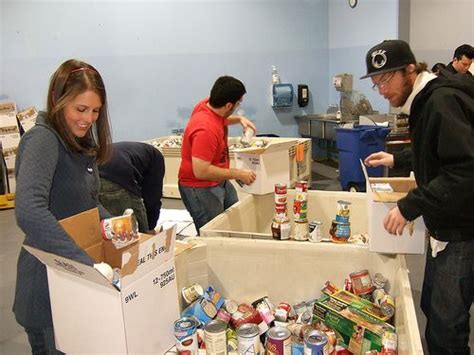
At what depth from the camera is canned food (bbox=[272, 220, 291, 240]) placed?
6.52 feet

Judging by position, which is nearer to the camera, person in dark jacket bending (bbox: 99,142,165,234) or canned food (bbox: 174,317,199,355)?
canned food (bbox: 174,317,199,355)

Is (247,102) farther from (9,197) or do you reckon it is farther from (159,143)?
(9,197)

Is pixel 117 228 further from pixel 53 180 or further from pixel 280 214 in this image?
pixel 280 214

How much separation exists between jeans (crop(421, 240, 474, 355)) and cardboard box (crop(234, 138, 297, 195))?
1.02 m

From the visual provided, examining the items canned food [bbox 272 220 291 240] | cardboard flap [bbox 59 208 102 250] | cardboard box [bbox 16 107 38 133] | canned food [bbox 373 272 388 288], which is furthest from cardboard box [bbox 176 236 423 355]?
cardboard box [bbox 16 107 38 133]

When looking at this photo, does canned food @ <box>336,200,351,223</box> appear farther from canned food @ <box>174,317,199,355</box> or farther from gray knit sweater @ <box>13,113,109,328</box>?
gray knit sweater @ <box>13,113,109,328</box>

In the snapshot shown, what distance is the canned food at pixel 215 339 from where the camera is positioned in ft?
4.82

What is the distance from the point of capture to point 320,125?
612 cm

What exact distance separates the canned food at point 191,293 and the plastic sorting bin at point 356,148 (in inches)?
122

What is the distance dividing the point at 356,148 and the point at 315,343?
138 inches

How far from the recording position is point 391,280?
175 cm

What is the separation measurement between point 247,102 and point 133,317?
5294 millimetres

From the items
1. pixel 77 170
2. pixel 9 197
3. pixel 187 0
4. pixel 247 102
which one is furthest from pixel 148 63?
pixel 77 170

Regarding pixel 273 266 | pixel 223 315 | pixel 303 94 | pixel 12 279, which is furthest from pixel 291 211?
pixel 303 94
